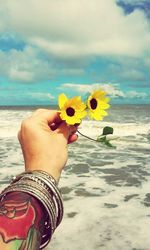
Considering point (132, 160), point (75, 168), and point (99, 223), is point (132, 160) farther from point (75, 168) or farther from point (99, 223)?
point (99, 223)

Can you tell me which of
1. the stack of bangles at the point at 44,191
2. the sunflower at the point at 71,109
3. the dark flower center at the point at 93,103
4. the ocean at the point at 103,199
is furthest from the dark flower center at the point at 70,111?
the ocean at the point at 103,199

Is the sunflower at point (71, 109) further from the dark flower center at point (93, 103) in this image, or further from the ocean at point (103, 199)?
the ocean at point (103, 199)

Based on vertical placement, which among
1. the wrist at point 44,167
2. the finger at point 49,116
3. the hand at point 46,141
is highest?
the finger at point 49,116

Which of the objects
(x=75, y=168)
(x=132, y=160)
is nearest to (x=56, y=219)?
(x=75, y=168)

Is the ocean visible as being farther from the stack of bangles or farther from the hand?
the stack of bangles

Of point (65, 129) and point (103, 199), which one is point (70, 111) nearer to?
point (65, 129)

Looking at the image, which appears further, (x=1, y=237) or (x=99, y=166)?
(x=99, y=166)
